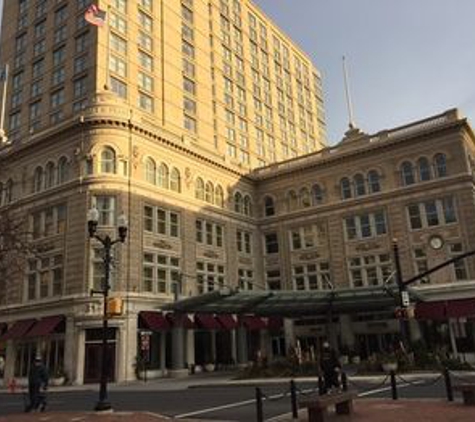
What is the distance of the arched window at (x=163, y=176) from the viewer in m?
47.2

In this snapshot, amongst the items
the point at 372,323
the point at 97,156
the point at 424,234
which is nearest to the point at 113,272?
the point at 97,156

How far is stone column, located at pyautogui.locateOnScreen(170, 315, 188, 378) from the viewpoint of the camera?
4181 centimetres

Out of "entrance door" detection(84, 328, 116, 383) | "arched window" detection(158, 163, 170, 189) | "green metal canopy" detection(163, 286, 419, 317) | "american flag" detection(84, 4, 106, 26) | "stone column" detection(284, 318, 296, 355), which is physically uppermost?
"american flag" detection(84, 4, 106, 26)

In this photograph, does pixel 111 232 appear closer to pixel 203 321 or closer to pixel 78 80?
pixel 203 321

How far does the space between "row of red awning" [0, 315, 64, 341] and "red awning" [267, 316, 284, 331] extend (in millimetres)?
21147

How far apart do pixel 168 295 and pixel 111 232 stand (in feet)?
24.0

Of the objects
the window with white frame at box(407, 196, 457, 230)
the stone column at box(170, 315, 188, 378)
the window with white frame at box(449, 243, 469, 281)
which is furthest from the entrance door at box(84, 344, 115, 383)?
the window with white frame at box(449, 243, 469, 281)

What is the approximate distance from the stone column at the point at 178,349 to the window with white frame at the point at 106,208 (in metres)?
9.03

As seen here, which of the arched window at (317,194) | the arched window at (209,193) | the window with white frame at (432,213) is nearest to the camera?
the window with white frame at (432,213)

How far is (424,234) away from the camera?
160ft

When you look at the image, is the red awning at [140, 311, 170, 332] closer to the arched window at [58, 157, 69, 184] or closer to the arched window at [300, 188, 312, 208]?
the arched window at [58, 157, 69, 184]

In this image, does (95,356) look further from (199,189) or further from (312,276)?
(312,276)

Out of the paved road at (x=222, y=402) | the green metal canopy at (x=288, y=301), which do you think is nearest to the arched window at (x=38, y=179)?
the green metal canopy at (x=288, y=301)

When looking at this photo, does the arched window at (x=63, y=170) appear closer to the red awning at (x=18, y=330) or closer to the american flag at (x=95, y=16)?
the american flag at (x=95, y=16)
